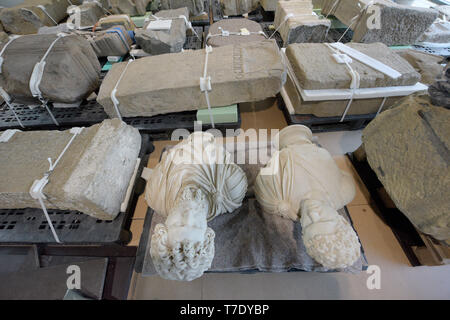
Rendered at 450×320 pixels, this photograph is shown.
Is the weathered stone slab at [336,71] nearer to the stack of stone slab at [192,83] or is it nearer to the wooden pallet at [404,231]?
the stack of stone slab at [192,83]

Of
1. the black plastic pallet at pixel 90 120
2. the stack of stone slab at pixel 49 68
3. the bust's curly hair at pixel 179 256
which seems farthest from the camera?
the black plastic pallet at pixel 90 120

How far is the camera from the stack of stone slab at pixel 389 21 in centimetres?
210

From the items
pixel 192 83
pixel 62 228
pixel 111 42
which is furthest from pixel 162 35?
pixel 62 228

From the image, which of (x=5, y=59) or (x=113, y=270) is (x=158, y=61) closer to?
(x=5, y=59)

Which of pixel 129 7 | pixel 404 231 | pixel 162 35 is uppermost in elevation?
pixel 129 7

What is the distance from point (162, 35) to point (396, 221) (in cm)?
261

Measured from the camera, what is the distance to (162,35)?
7.23 feet

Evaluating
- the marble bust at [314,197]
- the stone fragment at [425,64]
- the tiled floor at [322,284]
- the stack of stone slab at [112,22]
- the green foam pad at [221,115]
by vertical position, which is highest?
the stack of stone slab at [112,22]

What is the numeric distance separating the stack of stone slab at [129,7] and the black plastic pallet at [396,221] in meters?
3.42

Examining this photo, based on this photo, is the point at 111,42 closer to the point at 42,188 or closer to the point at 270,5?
the point at 42,188

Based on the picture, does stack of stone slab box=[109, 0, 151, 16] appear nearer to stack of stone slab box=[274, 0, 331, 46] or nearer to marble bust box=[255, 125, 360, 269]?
stack of stone slab box=[274, 0, 331, 46]

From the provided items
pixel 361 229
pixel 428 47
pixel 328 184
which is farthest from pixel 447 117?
pixel 428 47

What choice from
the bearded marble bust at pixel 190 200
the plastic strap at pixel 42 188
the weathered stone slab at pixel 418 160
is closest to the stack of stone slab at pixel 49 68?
the plastic strap at pixel 42 188

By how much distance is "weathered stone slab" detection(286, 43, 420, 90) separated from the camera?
154cm
